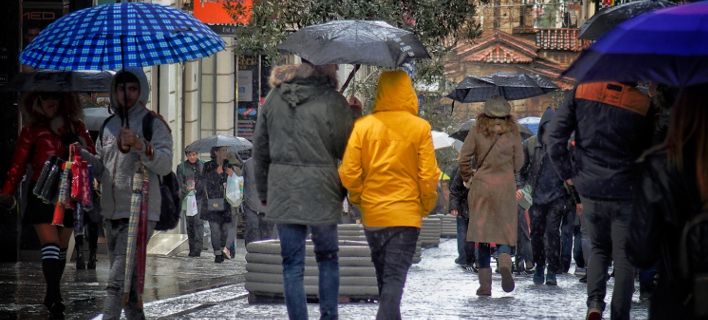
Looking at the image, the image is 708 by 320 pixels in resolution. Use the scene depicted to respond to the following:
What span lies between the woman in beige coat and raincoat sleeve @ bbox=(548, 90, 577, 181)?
3.44 m

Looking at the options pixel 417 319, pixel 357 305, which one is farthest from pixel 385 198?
pixel 357 305

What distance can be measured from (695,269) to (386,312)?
12.1 feet

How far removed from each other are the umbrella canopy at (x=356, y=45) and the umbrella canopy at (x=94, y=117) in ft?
26.0

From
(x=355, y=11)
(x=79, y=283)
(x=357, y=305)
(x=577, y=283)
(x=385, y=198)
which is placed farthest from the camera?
(x=355, y=11)

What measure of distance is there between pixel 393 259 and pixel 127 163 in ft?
6.27

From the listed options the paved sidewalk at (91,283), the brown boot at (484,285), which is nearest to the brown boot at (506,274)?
the brown boot at (484,285)

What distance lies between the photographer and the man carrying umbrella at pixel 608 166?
29.3 ft

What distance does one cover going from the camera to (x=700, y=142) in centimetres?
543

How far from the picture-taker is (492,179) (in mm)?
13109

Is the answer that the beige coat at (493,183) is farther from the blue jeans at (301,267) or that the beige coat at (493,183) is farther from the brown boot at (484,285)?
the blue jeans at (301,267)

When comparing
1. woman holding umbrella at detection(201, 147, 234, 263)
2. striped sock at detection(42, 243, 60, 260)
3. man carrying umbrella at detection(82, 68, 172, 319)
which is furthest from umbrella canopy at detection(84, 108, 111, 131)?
man carrying umbrella at detection(82, 68, 172, 319)

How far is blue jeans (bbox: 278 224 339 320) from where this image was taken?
352 inches

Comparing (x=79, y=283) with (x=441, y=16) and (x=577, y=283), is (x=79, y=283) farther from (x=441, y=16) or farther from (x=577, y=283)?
(x=441, y=16)

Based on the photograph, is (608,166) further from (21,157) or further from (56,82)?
(56,82)
